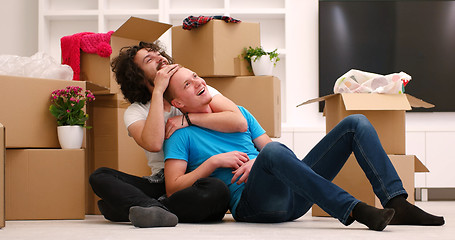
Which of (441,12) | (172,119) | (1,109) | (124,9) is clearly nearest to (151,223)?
(172,119)

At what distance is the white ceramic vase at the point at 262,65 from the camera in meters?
2.54

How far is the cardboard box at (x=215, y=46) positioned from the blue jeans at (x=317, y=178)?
0.86 meters

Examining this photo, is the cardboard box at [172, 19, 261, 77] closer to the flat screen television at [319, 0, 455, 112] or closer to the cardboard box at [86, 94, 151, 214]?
the cardboard box at [86, 94, 151, 214]

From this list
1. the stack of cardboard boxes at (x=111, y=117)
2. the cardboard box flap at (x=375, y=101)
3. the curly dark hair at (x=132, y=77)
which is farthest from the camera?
the stack of cardboard boxes at (x=111, y=117)

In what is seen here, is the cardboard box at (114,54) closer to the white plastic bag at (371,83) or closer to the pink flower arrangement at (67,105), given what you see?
the pink flower arrangement at (67,105)

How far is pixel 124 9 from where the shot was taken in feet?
13.0

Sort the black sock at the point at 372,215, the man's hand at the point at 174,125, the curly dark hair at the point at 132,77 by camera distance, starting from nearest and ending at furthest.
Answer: the black sock at the point at 372,215, the man's hand at the point at 174,125, the curly dark hair at the point at 132,77

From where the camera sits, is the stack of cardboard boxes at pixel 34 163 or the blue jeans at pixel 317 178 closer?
the blue jeans at pixel 317 178

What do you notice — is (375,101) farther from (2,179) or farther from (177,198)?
(2,179)

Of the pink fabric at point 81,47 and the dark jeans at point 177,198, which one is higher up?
the pink fabric at point 81,47

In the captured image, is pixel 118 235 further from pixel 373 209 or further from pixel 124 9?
pixel 124 9

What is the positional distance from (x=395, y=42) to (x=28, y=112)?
266cm

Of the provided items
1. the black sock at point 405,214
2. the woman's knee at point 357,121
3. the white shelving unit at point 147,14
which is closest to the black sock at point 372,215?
the black sock at point 405,214

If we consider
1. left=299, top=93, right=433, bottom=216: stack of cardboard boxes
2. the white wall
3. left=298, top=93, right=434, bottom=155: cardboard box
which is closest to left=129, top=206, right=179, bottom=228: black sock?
left=299, top=93, right=433, bottom=216: stack of cardboard boxes
